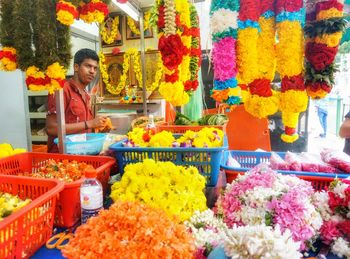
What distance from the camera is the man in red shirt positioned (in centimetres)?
197

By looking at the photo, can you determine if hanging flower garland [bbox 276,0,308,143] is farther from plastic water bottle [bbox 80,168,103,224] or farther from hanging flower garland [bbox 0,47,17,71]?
hanging flower garland [bbox 0,47,17,71]

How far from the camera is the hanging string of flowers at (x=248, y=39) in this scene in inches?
46.9

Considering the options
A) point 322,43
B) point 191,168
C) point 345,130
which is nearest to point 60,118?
point 191,168

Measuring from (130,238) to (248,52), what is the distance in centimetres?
100

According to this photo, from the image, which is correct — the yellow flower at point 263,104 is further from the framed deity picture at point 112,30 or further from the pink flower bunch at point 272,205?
the framed deity picture at point 112,30

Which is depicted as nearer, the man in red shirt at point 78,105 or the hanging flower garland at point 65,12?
the hanging flower garland at point 65,12

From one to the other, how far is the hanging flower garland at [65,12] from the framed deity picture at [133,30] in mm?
3820

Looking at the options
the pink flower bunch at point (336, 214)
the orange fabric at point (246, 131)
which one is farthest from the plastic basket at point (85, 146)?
the orange fabric at point (246, 131)

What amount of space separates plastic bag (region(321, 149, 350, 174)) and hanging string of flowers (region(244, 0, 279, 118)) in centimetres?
35

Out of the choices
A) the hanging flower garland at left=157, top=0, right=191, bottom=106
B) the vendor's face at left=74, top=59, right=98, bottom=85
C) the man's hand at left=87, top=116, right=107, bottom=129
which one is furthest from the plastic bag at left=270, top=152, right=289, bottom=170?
the vendor's face at left=74, top=59, right=98, bottom=85

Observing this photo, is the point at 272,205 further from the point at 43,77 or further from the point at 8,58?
the point at 8,58

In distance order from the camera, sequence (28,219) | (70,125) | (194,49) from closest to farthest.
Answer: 1. (28,219)
2. (194,49)
3. (70,125)

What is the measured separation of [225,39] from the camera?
1230mm

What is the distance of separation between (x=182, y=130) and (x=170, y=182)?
1.08m
